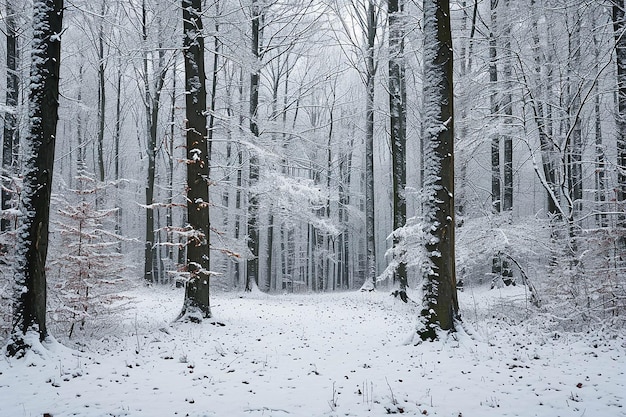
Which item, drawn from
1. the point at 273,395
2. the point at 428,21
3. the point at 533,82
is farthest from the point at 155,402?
the point at 533,82

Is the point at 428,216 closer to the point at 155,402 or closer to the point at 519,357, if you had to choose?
the point at 519,357

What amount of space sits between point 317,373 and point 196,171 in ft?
18.4

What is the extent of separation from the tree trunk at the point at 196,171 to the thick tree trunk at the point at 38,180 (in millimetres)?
2985

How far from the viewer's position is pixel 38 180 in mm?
6070

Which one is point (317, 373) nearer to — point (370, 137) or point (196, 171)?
point (196, 171)

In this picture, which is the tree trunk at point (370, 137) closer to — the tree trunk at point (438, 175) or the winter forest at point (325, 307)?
the winter forest at point (325, 307)

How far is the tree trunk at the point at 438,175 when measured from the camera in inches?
267

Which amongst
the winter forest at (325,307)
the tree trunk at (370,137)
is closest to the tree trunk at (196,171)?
the winter forest at (325,307)

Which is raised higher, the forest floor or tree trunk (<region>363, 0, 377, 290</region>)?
tree trunk (<region>363, 0, 377, 290</region>)

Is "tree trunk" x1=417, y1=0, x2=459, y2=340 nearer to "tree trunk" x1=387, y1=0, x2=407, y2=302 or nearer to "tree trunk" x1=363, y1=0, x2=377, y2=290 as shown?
"tree trunk" x1=387, y1=0, x2=407, y2=302

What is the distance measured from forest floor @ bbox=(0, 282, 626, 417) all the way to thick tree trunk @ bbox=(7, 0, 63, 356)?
58cm

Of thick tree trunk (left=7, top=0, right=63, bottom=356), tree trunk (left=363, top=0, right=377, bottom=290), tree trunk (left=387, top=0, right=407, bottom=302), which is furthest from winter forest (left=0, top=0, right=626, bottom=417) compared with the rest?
tree trunk (left=363, top=0, right=377, bottom=290)

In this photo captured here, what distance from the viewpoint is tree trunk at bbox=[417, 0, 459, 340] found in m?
6.77

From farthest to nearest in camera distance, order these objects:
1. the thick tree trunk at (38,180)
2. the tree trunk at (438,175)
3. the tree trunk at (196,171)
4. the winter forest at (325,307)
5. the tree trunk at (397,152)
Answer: the tree trunk at (397,152) → the tree trunk at (196,171) → the tree trunk at (438,175) → the thick tree trunk at (38,180) → the winter forest at (325,307)
